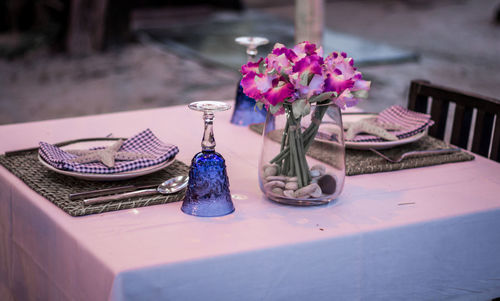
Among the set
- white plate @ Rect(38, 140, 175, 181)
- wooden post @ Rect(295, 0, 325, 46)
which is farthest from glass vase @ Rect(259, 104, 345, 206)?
wooden post @ Rect(295, 0, 325, 46)

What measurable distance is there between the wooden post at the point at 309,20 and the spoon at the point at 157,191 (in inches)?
114

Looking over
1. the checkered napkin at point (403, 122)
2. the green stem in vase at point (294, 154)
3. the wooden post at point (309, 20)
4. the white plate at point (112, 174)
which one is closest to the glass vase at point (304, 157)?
the green stem in vase at point (294, 154)

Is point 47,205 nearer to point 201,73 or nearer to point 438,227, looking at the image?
point 438,227

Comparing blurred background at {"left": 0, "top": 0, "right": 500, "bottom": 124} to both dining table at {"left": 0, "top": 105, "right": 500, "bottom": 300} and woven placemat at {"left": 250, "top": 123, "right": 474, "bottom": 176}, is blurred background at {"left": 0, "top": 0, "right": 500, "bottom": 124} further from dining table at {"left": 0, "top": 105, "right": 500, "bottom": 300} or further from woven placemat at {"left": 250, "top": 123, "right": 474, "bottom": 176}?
dining table at {"left": 0, "top": 105, "right": 500, "bottom": 300}

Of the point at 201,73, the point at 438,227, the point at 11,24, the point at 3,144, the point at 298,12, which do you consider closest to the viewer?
the point at 438,227

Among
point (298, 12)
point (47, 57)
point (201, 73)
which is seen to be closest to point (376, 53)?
point (201, 73)

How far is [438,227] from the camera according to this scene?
1249 mm

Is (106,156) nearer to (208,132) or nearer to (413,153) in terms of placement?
(208,132)

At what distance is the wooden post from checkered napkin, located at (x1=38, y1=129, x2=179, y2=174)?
108 inches

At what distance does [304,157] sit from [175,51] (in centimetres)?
517

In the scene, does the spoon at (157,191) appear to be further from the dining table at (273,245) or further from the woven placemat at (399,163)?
the woven placemat at (399,163)

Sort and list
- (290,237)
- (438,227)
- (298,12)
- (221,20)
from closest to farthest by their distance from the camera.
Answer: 1. (290,237)
2. (438,227)
3. (298,12)
4. (221,20)

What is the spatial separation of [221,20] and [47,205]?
267 inches

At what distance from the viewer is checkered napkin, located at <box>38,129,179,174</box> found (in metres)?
1.34
